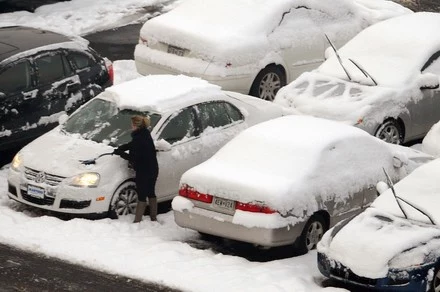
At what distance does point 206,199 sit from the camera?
1330 centimetres

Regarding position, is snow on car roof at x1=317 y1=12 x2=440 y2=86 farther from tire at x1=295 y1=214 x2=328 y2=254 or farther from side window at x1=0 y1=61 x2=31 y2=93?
side window at x1=0 y1=61 x2=31 y2=93

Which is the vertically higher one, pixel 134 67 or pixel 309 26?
pixel 309 26

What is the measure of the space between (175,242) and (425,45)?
6303 millimetres

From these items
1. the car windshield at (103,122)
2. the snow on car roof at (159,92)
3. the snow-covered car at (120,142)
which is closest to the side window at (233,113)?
the snow-covered car at (120,142)

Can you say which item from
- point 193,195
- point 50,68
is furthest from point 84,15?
point 193,195

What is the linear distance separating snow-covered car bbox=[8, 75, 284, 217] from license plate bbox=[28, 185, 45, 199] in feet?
0.04

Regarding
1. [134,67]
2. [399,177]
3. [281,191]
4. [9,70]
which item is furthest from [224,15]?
[281,191]

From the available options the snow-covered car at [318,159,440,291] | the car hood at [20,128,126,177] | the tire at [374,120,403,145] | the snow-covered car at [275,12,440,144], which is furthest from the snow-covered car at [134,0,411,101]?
the snow-covered car at [318,159,440,291]

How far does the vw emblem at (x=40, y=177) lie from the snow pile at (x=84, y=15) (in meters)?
9.63

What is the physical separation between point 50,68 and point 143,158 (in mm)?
3758

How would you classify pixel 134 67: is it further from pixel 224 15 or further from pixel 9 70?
pixel 9 70

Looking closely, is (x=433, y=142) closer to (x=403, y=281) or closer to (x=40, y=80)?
(x=403, y=281)

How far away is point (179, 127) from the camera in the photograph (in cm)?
1509

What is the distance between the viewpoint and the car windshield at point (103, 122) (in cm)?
1500
